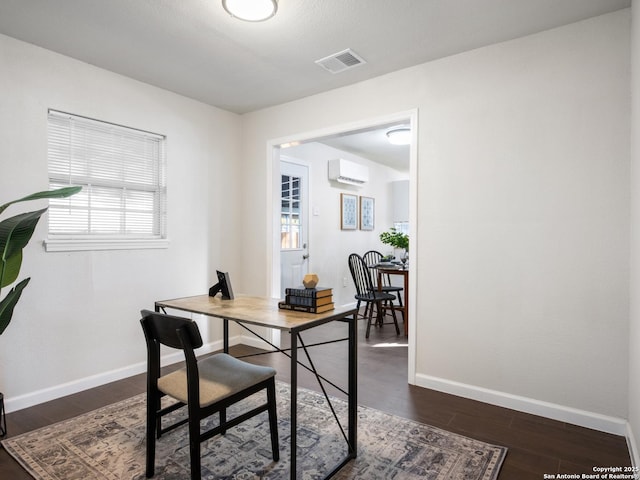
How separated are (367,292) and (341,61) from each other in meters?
2.91

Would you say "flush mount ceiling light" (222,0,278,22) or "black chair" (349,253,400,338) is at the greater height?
"flush mount ceiling light" (222,0,278,22)

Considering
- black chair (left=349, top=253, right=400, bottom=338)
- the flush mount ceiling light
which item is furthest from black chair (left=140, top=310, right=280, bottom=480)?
black chair (left=349, top=253, right=400, bottom=338)

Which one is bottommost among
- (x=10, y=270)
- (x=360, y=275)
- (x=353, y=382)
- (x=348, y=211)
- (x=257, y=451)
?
(x=257, y=451)

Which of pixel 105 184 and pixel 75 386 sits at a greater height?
pixel 105 184

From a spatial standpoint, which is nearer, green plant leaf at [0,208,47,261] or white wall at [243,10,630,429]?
green plant leaf at [0,208,47,261]

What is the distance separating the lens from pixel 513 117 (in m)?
2.59

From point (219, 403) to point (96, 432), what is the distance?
3.70 ft

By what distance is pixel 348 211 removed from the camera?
242 inches

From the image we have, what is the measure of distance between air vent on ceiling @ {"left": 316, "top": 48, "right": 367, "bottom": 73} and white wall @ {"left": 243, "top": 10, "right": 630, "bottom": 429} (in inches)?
14.5

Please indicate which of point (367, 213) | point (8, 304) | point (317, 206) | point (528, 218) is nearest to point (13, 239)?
point (8, 304)

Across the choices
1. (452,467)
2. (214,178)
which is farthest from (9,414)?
(452,467)

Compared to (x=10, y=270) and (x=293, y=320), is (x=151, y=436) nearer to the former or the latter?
(x=293, y=320)

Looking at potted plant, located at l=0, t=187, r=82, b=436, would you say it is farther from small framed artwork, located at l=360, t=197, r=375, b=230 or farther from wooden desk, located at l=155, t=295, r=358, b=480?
small framed artwork, located at l=360, t=197, r=375, b=230

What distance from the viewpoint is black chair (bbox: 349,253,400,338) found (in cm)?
466
